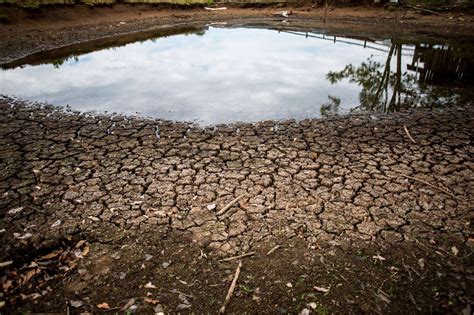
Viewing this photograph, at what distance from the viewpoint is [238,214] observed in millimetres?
Answer: 3717

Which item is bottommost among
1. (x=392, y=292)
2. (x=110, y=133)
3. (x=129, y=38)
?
(x=392, y=292)

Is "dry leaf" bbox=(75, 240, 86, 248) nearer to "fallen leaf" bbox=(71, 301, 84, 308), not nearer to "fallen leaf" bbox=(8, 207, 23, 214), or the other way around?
"fallen leaf" bbox=(71, 301, 84, 308)

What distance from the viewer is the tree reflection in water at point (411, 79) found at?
705 cm

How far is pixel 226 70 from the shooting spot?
32.0 ft

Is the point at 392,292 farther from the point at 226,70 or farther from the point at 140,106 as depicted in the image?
the point at 226,70

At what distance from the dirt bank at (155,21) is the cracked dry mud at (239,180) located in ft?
26.6

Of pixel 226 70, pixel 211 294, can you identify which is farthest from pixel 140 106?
pixel 211 294

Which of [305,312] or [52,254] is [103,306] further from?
[305,312]

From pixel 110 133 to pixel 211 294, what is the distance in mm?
3925

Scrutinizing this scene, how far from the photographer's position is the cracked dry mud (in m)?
3.46

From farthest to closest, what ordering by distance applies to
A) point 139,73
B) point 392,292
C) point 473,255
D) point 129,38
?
point 129,38 < point 139,73 < point 473,255 < point 392,292

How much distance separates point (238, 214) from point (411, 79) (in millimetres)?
7606

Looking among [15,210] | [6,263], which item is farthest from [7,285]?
[15,210]

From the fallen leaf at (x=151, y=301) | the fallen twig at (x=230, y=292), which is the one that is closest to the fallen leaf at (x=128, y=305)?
the fallen leaf at (x=151, y=301)
